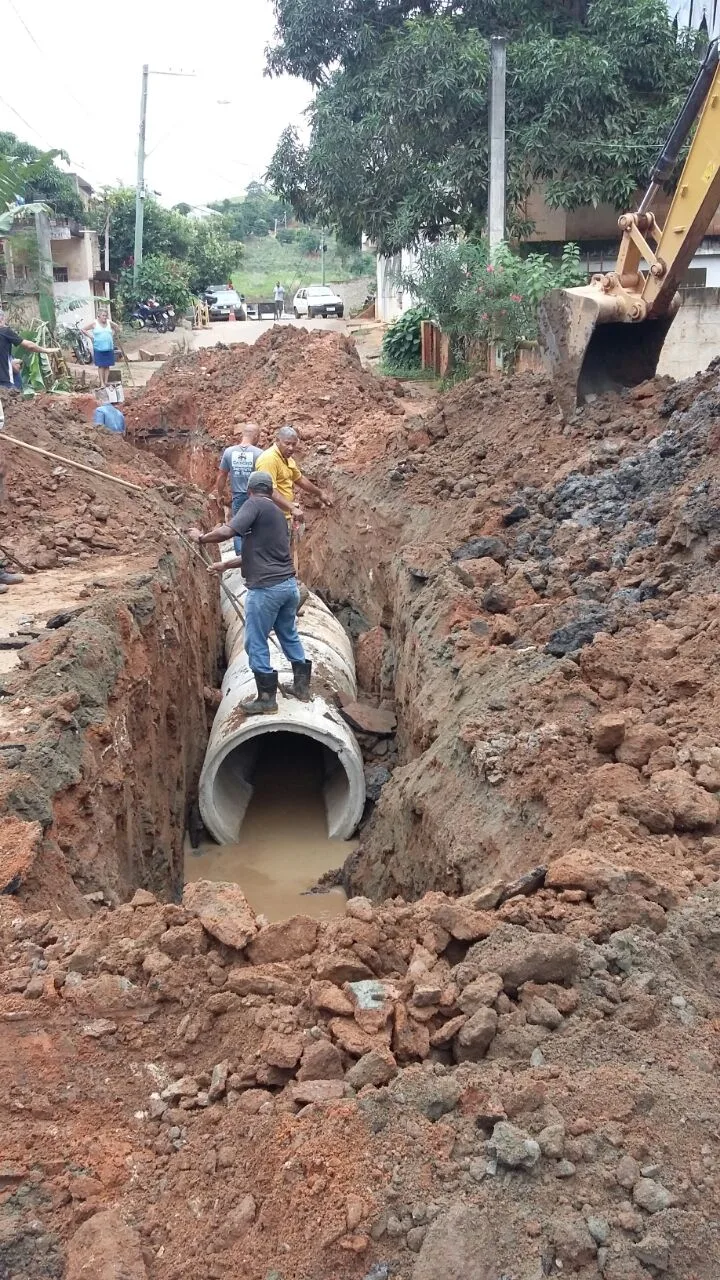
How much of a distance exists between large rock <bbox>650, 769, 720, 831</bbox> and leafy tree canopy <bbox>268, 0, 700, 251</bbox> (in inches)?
613

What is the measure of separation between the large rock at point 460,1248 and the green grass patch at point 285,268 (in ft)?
168

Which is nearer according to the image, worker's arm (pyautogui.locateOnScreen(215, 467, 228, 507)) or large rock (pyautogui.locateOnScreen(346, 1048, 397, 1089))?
large rock (pyautogui.locateOnScreen(346, 1048, 397, 1089))

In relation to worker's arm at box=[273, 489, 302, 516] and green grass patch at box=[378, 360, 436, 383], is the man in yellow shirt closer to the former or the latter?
worker's arm at box=[273, 489, 302, 516]

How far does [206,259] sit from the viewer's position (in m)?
42.6

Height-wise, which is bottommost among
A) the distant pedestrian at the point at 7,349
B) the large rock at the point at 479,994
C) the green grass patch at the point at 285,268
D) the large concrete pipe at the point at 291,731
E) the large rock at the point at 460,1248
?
the large concrete pipe at the point at 291,731

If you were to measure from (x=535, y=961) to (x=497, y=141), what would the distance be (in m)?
16.2

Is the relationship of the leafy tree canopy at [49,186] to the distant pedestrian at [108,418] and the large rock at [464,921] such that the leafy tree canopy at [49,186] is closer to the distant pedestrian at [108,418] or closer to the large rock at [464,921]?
the distant pedestrian at [108,418]

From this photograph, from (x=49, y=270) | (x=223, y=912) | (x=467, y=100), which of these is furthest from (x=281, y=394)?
(x=223, y=912)

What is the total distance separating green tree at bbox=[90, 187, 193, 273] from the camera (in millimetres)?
37125

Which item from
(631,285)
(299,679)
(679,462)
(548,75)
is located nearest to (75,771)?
(299,679)

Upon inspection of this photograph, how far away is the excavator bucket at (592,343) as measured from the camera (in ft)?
33.3

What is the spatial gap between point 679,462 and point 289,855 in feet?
15.5

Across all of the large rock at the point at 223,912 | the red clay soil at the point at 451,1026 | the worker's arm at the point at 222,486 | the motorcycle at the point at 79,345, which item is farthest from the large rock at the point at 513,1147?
→ the motorcycle at the point at 79,345

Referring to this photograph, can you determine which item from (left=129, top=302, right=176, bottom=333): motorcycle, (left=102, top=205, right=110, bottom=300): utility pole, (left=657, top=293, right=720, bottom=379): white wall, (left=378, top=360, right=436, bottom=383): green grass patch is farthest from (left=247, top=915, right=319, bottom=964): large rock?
(left=102, top=205, right=110, bottom=300): utility pole
